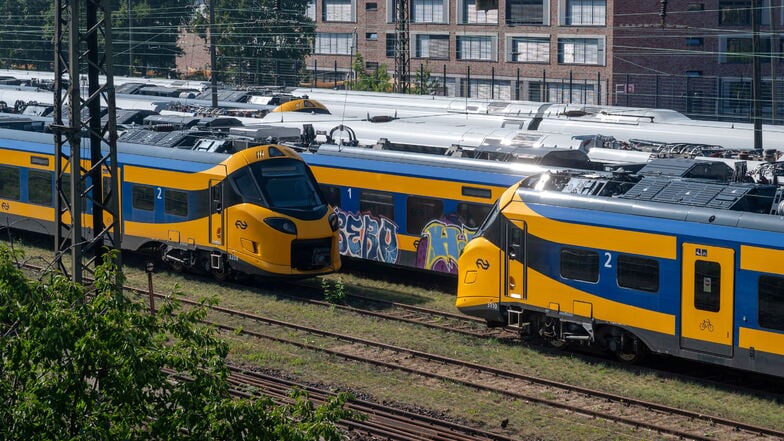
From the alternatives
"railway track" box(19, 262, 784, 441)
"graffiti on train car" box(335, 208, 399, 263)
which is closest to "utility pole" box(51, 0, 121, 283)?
"railway track" box(19, 262, 784, 441)

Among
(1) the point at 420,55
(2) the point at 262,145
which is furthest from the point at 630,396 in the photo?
(1) the point at 420,55

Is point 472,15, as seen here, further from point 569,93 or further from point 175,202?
point 175,202

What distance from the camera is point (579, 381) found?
17.9m

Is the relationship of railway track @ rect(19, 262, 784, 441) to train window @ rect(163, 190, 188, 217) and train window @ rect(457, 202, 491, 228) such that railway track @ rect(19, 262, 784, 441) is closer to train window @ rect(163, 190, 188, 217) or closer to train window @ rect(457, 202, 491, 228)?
train window @ rect(457, 202, 491, 228)

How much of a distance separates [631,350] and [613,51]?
147 ft

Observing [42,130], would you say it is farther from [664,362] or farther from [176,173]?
[664,362]

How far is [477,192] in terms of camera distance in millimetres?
23312

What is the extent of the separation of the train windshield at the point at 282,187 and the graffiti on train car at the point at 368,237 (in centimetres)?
171

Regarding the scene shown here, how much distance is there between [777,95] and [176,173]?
142ft

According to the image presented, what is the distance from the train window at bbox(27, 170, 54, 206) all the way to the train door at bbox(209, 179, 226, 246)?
551cm

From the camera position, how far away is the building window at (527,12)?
211 ft

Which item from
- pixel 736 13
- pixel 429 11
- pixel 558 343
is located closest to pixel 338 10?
pixel 429 11

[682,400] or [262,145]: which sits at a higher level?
[262,145]

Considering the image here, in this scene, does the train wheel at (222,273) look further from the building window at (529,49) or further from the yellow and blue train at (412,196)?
the building window at (529,49)
